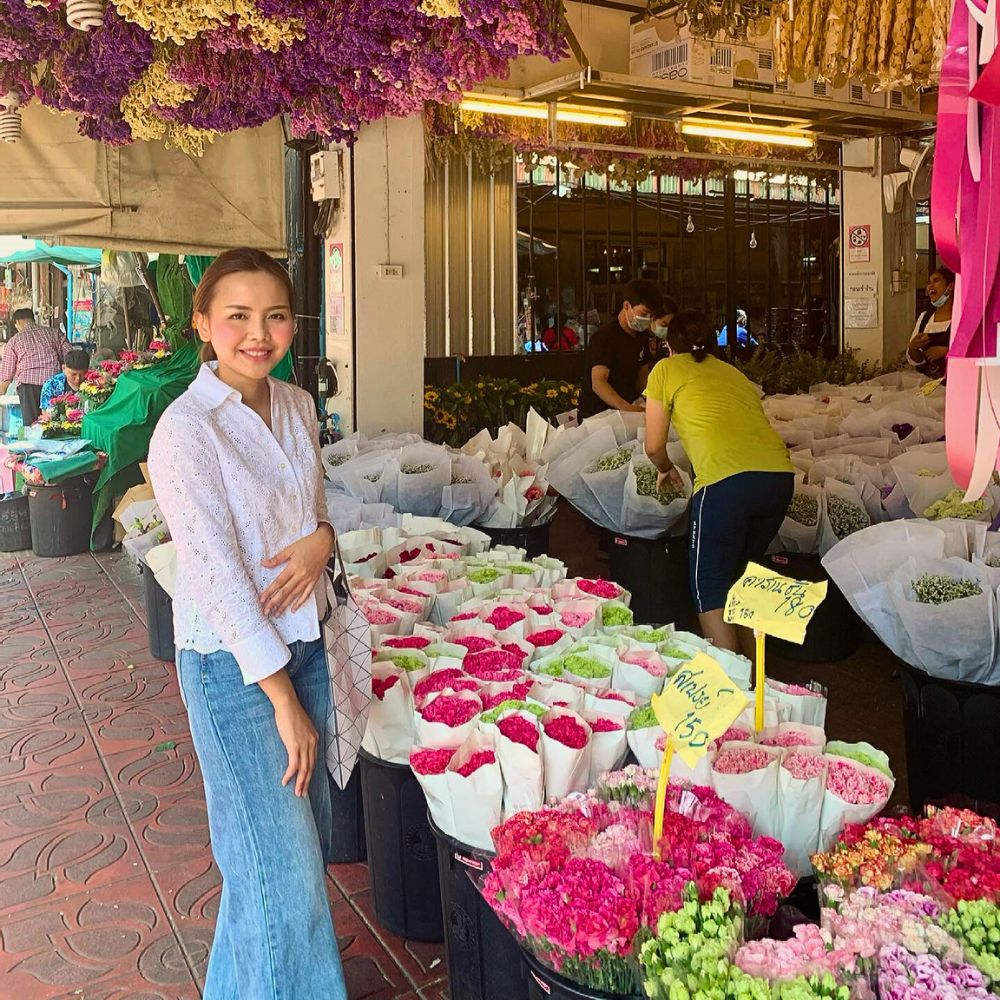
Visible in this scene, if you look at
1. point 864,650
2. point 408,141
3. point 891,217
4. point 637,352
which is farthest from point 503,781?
point 891,217

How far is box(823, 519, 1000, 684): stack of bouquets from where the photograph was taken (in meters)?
3.23

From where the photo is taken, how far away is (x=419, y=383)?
6895 millimetres

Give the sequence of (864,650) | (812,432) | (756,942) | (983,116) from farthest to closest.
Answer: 1. (812,432)
2. (864,650)
3. (756,942)
4. (983,116)

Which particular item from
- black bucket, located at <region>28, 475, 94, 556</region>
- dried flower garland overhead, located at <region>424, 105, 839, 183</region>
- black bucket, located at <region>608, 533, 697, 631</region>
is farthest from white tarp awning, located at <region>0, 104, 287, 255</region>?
black bucket, located at <region>608, 533, 697, 631</region>

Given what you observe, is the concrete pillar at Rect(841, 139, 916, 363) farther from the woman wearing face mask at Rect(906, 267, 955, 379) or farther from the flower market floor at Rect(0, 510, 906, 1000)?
the flower market floor at Rect(0, 510, 906, 1000)

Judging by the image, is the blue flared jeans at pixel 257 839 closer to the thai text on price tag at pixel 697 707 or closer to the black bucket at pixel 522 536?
the thai text on price tag at pixel 697 707

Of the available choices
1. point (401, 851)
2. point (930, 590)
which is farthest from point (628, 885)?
point (930, 590)

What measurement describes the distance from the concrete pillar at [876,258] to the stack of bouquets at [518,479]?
18.3ft

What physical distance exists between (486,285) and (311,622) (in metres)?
9.42

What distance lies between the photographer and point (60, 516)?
26.4 ft

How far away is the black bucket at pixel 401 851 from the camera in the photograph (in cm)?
282

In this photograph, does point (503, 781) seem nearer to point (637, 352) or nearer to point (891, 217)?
point (637, 352)

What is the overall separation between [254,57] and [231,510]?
336 centimetres

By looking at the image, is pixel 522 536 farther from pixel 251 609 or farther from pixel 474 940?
pixel 251 609
